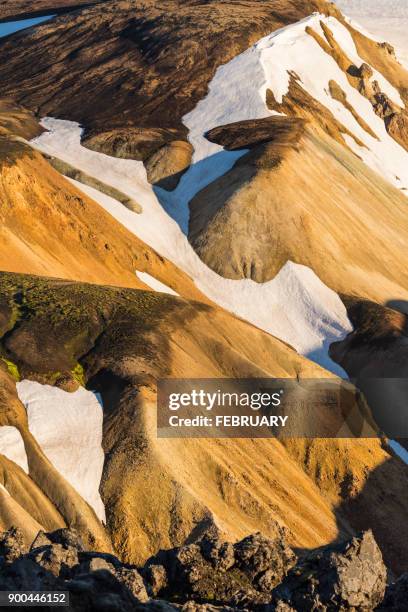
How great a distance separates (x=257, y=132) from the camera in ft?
413

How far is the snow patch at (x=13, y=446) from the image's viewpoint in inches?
2002

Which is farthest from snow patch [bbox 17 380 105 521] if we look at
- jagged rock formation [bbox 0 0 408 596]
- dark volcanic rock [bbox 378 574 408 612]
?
dark volcanic rock [bbox 378 574 408 612]

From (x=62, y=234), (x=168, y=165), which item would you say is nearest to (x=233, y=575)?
(x=62, y=234)

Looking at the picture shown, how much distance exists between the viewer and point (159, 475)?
52625 mm

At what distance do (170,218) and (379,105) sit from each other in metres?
66.3

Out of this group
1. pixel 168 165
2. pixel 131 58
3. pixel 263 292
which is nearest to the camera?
pixel 263 292

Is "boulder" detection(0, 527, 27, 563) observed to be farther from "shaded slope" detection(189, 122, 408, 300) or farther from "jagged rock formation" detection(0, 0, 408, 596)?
"shaded slope" detection(189, 122, 408, 300)

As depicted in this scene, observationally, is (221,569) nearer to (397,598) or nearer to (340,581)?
(340,581)

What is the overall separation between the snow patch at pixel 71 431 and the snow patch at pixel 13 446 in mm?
1414

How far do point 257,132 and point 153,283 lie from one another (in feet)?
126

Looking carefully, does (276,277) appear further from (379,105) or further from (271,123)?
(379,105)

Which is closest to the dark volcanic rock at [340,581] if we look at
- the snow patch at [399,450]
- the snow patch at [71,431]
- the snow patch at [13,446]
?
the snow patch at [71,431]

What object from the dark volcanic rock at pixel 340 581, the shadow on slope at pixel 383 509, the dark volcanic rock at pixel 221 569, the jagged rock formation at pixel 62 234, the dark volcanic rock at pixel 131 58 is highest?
the dark volcanic rock at pixel 340 581

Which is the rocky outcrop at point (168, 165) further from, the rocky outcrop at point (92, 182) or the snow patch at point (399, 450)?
the snow patch at point (399, 450)
